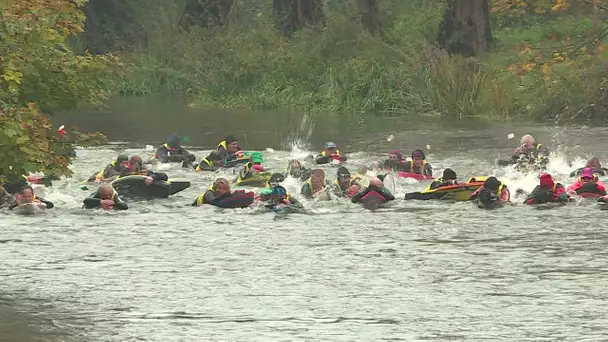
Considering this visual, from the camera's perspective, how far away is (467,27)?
56750mm

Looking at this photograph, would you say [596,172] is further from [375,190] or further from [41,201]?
[41,201]

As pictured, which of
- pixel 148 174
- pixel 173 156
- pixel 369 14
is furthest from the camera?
pixel 369 14

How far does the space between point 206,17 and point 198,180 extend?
3473 centimetres

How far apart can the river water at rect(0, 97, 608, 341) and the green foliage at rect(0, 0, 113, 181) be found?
2306 millimetres

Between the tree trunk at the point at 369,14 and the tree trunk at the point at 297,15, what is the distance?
13.8 ft

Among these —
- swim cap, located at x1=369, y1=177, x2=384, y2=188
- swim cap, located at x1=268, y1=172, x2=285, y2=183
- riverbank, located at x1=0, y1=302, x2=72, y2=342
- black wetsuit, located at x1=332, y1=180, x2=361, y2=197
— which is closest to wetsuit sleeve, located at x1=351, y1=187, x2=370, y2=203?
swim cap, located at x1=369, y1=177, x2=384, y2=188

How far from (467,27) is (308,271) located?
3343 cm

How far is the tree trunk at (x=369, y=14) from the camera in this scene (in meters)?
63.1

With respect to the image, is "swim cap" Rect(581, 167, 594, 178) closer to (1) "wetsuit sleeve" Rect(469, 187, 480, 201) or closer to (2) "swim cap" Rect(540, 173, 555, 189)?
(2) "swim cap" Rect(540, 173, 555, 189)

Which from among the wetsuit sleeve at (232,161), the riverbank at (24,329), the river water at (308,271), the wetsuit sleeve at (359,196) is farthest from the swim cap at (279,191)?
the riverbank at (24,329)

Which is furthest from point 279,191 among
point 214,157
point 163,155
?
point 163,155

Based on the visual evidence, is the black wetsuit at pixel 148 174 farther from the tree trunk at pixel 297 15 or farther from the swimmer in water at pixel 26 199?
the tree trunk at pixel 297 15

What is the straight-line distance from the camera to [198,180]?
38.1 meters

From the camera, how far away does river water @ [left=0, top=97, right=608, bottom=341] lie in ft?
66.6
